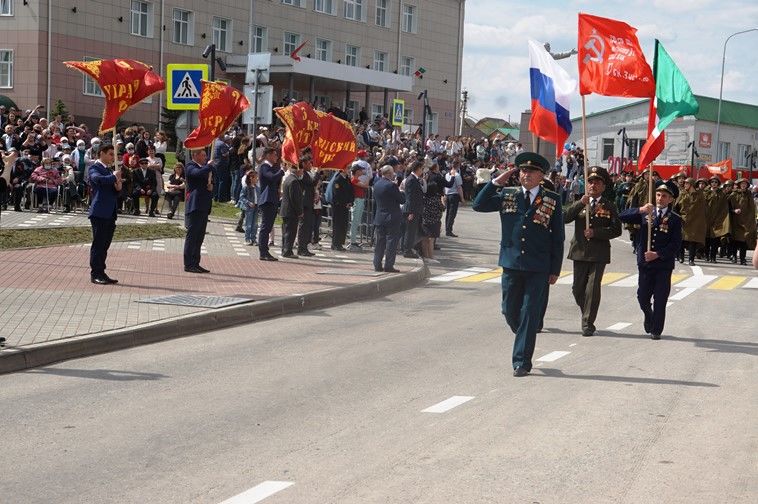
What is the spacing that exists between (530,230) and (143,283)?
24.3 feet

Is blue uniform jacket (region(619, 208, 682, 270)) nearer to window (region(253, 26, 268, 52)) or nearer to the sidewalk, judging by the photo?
the sidewalk

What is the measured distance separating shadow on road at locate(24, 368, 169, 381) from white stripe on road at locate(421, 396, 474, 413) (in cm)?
257

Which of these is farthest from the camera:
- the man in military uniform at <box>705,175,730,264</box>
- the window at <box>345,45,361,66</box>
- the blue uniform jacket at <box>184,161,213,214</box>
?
the window at <box>345,45,361,66</box>

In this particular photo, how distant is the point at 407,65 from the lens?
69.2 meters

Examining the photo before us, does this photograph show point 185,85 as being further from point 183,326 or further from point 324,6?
point 324,6

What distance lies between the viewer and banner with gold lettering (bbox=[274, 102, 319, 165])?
22266 mm

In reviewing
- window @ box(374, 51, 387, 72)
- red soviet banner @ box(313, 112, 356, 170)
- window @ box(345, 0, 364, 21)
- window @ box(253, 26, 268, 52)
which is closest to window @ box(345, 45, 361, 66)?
window @ box(345, 0, 364, 21)

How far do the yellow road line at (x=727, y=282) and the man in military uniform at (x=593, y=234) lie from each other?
7.80 m

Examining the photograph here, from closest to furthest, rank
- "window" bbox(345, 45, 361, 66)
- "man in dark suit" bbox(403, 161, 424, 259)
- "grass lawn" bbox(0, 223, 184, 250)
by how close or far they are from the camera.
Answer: "grass lawn" bbox(0, 223, 184, 250) → "man in dark suit" bbox(403, 161, 424, 259) → "window" bbox(345, 45, 361, 66)

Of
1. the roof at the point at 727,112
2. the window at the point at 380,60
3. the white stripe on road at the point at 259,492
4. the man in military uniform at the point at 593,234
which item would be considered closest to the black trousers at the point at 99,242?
the man in military uniform at the point at 593,234

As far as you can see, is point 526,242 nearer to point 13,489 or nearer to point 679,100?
point 679,100

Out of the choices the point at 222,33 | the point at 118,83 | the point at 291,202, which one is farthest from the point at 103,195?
the point at 222,33

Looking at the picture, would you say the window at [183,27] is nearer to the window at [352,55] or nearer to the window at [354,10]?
the window at [352,55]

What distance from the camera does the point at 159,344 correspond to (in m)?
12.5
